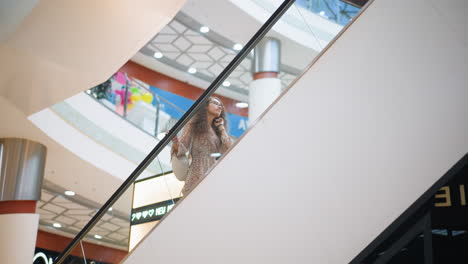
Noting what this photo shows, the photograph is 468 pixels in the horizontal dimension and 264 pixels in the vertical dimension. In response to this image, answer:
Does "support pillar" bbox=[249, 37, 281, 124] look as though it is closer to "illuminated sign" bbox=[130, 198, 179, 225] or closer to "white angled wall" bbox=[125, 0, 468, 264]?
"white angled wall" bbox=[125, 0, 468, 264]

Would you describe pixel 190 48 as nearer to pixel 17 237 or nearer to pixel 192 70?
pixel 192 70

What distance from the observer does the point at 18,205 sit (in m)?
7.05

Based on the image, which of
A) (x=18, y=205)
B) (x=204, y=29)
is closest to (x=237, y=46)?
(x=204, y=29)

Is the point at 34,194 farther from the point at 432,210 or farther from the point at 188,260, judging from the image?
the point at 432,210

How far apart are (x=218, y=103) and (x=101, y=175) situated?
645 cm

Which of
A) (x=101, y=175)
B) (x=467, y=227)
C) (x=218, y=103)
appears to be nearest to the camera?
(x=467, y=227)

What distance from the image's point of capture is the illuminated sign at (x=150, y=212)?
3400 mm

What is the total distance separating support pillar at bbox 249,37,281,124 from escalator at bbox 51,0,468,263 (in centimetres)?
10

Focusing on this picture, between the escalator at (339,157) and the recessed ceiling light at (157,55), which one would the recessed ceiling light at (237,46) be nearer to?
the recessed ceiling light at (157,55)

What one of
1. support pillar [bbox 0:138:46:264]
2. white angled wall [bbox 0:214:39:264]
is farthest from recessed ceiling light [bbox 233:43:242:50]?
white angled wall [bbox 0:214:39:264]

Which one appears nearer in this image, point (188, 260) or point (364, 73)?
point (364, 73)

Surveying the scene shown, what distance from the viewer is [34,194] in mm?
7211

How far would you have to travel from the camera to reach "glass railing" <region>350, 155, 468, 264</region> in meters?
2.52

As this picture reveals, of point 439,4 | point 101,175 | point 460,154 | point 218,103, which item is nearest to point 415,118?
point 460,154
